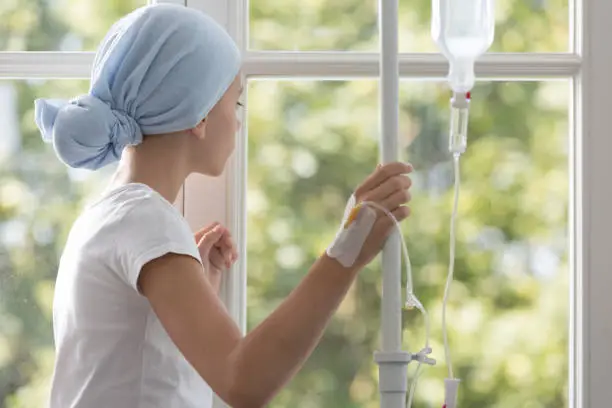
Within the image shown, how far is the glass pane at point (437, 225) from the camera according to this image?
164cm

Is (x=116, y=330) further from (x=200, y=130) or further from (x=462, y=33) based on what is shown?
(x=462, y=33)

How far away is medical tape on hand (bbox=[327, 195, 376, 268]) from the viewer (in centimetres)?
117

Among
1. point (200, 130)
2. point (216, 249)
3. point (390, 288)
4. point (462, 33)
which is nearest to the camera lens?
point (390, 288)

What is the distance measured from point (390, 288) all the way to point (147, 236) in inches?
11.5

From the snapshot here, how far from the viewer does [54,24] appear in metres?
1.65

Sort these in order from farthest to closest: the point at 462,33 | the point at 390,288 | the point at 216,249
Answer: the point at 216,249 → the point at 462,33 → the point at 390,288

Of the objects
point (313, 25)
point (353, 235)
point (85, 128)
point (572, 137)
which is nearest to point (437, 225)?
point (572, 137)

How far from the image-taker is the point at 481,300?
5.38 feet

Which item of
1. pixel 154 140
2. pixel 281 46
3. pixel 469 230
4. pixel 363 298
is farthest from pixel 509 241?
pixel 154 140

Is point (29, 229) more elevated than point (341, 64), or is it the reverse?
point (341, 64)

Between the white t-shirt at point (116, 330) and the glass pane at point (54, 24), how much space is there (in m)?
0.44

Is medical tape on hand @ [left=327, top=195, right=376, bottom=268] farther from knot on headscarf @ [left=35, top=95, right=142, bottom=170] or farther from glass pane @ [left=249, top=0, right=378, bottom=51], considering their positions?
glass pane @ [left=249, top=0, right=378, bottom=51]

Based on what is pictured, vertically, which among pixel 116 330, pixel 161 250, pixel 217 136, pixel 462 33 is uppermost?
pixel 462 33
